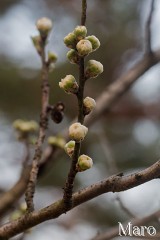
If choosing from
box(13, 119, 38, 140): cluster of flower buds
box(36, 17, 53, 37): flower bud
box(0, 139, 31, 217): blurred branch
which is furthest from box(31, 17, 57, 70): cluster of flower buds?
box(0, 139, 31, 217): blurred branch

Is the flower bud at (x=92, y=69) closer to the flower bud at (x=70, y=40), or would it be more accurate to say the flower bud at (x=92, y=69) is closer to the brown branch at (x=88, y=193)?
the flower bud at (x=70, y=40)

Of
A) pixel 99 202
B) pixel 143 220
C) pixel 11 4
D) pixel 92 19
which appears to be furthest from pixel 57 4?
pixel 143 220

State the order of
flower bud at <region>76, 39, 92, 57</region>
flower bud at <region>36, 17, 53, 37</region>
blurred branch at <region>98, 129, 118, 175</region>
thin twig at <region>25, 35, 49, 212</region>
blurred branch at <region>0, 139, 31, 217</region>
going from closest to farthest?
flower bud at <region>76, 39, 92, 57</region>, thin twig at <region>25, 35, 49, 212</region>, flower bud at <region>36, 17, 53, 37</region>, blurred branch at <region>0, 139, 31, 217</region>, blurred branch at <region>98, 129, 118, 175</region>

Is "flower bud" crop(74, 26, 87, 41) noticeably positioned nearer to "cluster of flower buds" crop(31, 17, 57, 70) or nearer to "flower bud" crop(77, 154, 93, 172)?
A: "flower bud" crop(77, 154, 93, 172)

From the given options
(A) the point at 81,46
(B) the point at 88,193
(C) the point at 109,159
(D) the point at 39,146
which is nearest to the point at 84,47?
(A) the point at 81,46

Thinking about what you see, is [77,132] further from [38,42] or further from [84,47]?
[38,42]

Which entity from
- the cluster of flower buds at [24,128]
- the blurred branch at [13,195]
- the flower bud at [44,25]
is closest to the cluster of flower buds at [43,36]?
the flower bud at [44,25]
